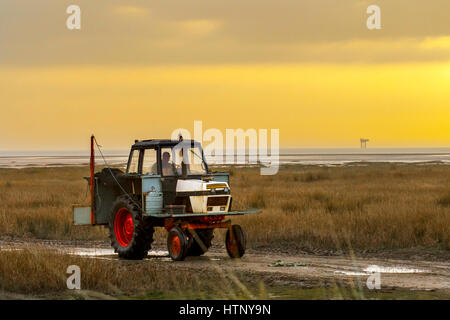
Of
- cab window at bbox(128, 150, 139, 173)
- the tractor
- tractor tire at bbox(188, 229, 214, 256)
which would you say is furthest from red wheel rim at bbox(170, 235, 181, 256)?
cab window at bbox(128, 150, 139, 173)

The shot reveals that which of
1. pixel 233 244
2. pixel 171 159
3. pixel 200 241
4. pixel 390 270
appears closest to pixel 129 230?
pixel 200 241

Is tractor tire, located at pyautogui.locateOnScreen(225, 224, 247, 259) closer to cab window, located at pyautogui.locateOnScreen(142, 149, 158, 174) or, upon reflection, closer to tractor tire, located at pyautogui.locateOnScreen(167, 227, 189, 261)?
tractor tire, located at pyautogui.locateOnScreen(167, 227, 189, 261)

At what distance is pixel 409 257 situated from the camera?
18.7m

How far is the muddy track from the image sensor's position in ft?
47.0

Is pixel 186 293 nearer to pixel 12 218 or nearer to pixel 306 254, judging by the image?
pixel 306 254

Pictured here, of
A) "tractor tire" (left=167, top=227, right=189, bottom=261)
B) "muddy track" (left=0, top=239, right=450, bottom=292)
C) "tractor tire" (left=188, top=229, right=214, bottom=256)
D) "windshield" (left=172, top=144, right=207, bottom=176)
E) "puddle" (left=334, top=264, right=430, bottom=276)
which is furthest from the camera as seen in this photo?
"tractor tire" (left=188, top=229, right=214, bottom=256)

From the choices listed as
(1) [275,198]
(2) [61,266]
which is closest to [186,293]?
(2) [61,266]

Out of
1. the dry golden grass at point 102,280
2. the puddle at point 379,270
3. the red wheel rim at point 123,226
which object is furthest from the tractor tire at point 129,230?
the puddle at point 379,270

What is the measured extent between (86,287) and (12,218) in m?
13.2

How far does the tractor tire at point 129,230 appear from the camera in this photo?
18.1 metres

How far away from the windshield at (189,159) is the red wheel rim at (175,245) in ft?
4.79

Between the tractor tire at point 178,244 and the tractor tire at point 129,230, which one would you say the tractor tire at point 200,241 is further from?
the tractor tire at point 129,230

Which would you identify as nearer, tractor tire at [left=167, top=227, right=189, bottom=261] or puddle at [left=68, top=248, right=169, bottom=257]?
tractor tire at [left=167, top=227, right=189, bottom=261]
